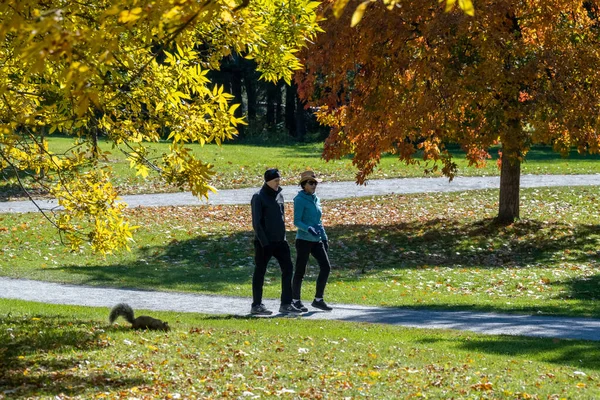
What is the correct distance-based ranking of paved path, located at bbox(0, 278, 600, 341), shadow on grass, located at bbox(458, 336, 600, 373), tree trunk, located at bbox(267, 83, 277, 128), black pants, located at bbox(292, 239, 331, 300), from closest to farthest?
shadow on grass, located at bbox(458, 336, 600, 373)
paved path, located at bbox(0, 278, 600, 341)
black pants, located at bbox(292, 239, 331, 300)
tree trunk, located at bbox(267, 83, 277, 128)

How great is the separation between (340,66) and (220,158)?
64.6ft

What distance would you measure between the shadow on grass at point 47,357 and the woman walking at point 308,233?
2820 mm

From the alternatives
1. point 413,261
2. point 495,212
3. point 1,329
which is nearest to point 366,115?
point 413,261

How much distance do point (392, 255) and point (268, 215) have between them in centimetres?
701

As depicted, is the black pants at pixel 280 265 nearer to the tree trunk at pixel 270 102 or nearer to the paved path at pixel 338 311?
the paved path at pixel 338 311

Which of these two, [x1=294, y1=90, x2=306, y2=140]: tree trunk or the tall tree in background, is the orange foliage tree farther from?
[x1=294, y1=90, x2=306, y2=140]: tree trunk

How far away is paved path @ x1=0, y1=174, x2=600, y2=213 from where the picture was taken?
25734 millimetres

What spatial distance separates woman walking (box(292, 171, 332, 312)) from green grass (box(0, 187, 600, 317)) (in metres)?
1.39

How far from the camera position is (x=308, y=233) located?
12242 millimetres

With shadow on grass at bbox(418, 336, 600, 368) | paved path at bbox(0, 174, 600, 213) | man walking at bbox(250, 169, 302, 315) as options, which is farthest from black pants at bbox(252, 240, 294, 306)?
paved path at bbox(0, 174, 600, 213)

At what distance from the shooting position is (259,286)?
12188mm

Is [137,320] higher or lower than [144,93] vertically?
lower

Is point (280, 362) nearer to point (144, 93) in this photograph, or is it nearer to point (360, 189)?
point (144, 93)

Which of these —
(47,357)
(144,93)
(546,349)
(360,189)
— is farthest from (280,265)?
(360,189)
